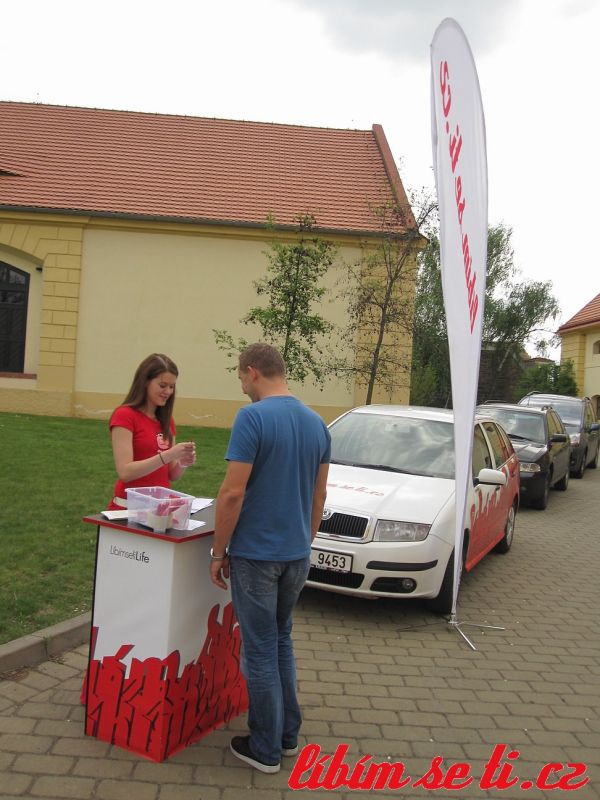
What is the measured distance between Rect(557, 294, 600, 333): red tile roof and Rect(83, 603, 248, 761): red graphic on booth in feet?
104

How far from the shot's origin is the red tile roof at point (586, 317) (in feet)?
108

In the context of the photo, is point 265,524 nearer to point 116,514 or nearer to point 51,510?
point 116,514

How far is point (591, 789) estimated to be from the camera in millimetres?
3443

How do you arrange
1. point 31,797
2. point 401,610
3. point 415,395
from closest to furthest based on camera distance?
point 31,797
point 401,610
point 415,395

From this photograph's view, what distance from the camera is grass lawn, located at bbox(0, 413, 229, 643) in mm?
5008

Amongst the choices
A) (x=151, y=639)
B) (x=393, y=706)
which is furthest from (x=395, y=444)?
(x=151, y=639)

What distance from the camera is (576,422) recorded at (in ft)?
59.2

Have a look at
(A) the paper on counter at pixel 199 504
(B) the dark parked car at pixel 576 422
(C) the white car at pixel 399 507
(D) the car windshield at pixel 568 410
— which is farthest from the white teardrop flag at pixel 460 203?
(D) the car windshield at pixel 568 410

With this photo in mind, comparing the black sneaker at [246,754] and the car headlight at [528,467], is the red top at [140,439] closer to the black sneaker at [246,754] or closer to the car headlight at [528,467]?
the black sneaker at [246,754]

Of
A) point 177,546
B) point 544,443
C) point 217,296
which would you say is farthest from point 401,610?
point 217,296

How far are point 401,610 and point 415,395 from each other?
34.5 m

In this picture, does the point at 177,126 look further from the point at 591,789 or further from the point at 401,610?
the point at 591,789

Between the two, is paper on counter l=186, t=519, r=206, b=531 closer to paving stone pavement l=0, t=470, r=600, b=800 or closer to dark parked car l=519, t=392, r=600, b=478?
paving stone pavement l=0, t=470, r=600, b=800

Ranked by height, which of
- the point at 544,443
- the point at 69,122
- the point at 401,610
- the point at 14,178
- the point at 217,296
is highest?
the point at 69,122
